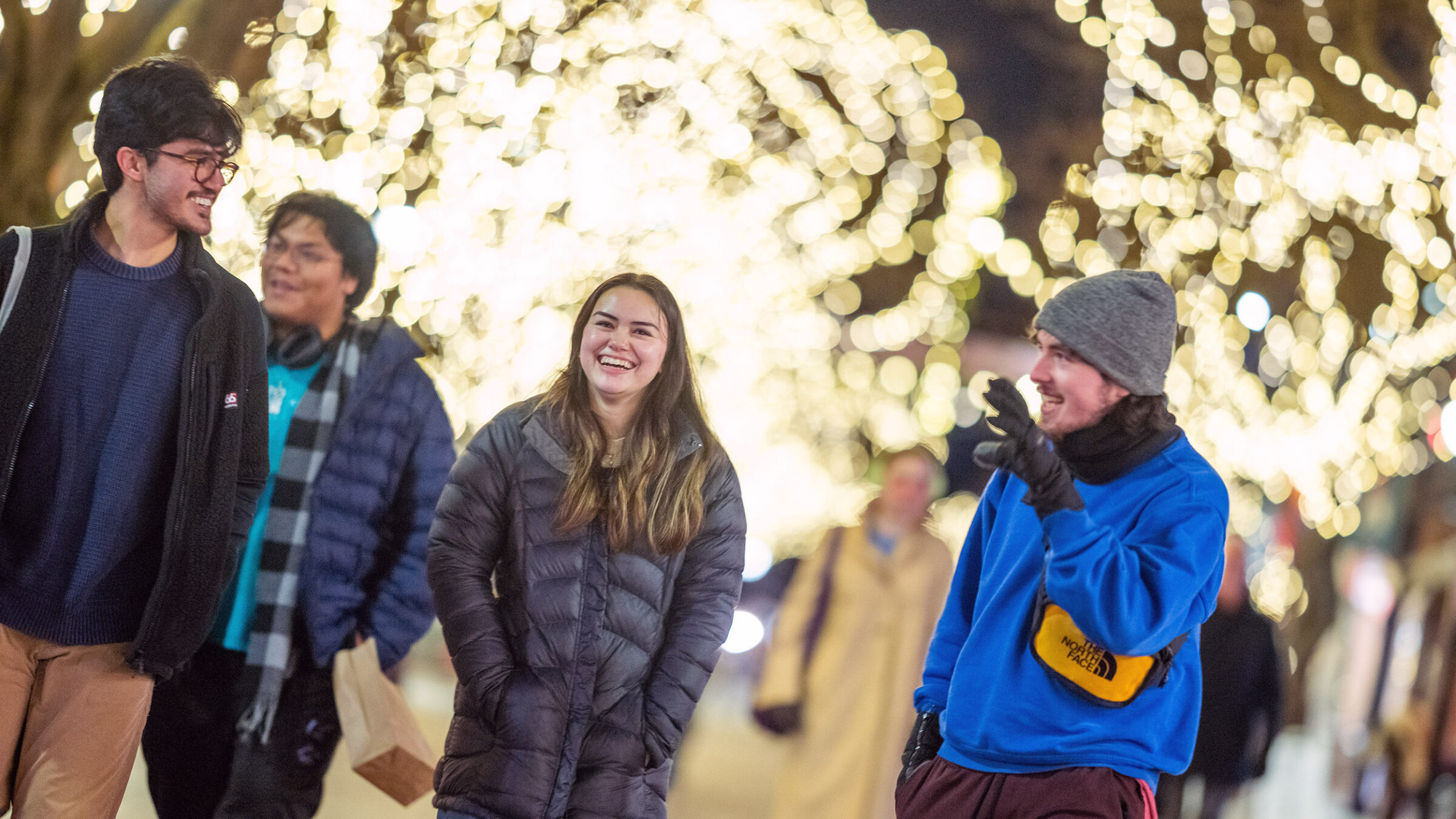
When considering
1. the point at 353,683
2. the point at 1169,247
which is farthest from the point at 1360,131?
the point at 353,683

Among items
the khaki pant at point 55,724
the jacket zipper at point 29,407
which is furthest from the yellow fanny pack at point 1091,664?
the jacket zipper at point 29,407

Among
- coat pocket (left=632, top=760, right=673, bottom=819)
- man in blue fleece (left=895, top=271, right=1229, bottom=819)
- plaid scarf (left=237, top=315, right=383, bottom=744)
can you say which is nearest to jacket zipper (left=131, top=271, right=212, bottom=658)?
plaid scarf (left=237, top=315, right=383, bottom=744)

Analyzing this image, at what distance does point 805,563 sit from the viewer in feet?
23.5

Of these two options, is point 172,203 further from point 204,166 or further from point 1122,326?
point 1122,326

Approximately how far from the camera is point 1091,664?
3.39m

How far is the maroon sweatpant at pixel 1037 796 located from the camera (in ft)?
11.0

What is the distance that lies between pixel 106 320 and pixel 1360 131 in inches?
309

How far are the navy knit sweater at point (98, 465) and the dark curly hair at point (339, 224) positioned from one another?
3.80 feet

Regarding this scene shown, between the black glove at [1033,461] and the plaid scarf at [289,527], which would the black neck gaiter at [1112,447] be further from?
the plaid scarf at [289,527]

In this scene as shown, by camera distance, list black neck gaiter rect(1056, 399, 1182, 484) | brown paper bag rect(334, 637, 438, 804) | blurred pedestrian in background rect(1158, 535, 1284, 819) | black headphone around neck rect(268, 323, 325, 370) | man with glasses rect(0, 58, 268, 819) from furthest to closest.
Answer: blurred pedestrian in background rect(1158, 535, 1284, 819) < black headphone around neck rect(268, 323, 325, 370) < brown paper bag rect(334, 637, 438, 804) < black neck gaiter rect(1056, 399, 1182, 484) < man with glasses rect(0, 58, 268, 819)

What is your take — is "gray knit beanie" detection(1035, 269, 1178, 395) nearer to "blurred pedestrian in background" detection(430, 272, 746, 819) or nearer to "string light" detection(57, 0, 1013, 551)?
"blurred pedestrian in background" detection(430, 272, 746, 819)

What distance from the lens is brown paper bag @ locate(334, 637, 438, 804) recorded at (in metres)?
4.34

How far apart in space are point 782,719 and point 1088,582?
3857mm

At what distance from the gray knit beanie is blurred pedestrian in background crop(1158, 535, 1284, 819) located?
5.38m
